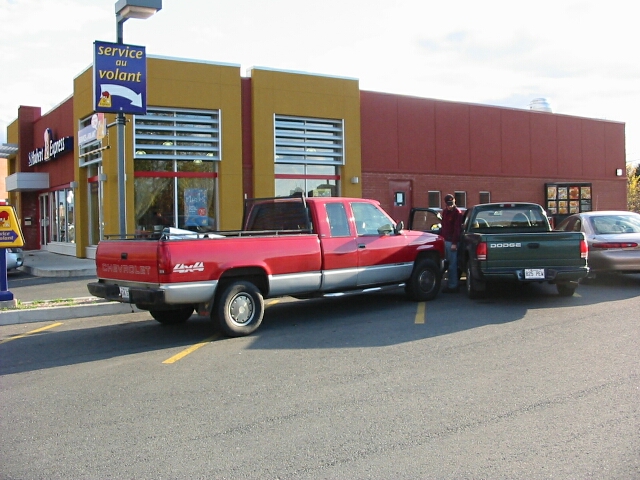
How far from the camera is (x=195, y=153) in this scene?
730 inches

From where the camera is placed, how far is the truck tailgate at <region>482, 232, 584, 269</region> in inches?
399

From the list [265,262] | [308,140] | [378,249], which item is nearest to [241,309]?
[265,262]

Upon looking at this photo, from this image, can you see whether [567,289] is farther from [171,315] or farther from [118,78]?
[118,78]

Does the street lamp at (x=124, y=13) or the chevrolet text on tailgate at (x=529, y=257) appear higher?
the street lamp at (x=124, y=13)

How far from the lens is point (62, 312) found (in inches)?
406

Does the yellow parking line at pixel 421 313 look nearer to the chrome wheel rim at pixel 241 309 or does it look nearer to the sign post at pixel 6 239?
the chrome wheel rim at pixel 241 309

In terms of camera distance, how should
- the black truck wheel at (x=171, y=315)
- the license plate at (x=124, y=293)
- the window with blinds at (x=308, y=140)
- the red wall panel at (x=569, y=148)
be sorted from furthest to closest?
the red wall panel at (x=569, y=148) < the window with blinds at (x=308, y=140) < the black truck wheel at (x=171, y=315) < the license plate at (x=124, y=293)

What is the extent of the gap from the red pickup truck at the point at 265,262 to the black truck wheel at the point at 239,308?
1 cm

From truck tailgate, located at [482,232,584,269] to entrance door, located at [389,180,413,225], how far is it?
1198 centimetres

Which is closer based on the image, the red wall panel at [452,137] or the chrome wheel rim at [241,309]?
the chrome wheel rim at [241,309]

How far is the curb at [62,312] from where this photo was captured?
392 inches

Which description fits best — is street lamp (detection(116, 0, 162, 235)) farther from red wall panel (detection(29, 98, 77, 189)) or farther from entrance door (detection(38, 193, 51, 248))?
entrance door (detection(38, 193, 51, 248))

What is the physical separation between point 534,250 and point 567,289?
1.53 m

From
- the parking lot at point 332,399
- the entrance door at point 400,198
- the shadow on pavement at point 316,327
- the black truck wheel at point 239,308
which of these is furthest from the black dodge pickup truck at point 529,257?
the entrance door at point 400,198
